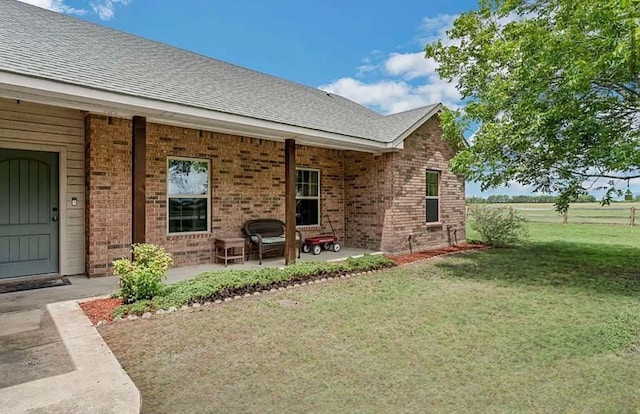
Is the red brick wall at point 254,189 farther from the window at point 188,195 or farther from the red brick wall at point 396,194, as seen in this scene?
the window at point 188,195

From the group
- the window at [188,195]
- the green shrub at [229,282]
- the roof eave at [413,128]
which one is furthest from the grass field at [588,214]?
the window at [188,195]

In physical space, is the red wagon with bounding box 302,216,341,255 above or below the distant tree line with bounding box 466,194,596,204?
below

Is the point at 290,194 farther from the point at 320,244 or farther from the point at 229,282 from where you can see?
the point at 229,282

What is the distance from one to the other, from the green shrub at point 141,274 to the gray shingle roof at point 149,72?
2.50 metres

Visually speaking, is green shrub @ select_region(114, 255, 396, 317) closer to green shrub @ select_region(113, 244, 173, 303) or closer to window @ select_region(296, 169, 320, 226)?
green shrub @ select_region(113, 244, 173, 303)

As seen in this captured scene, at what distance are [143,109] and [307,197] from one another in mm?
5825

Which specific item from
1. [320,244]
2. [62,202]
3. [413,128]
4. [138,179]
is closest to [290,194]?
[320,244]

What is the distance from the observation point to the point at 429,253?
10984 millimetres

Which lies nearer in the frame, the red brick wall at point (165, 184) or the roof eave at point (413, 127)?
the red brick wall at point (165, 184)

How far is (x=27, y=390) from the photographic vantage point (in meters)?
2.92

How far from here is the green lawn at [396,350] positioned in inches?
114

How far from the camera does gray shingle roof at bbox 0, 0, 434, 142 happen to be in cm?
538

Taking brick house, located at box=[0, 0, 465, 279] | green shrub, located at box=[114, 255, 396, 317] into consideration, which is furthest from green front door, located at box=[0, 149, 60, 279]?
green shrub, located at box=[114, 255, 396, 317]

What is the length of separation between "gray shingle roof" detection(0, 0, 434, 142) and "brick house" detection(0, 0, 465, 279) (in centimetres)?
4
